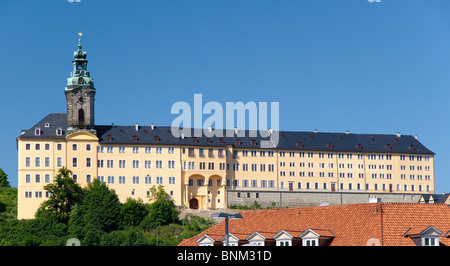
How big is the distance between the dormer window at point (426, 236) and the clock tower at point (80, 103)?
278 ft

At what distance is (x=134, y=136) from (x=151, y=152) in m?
3.36

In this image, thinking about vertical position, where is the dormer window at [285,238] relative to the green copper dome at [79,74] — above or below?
below

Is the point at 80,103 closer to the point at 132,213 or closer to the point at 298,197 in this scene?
the point at 132,213

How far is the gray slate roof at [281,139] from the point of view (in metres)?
114

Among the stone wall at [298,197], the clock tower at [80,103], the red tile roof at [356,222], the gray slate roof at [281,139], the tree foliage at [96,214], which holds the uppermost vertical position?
the clock tower at [80,103]

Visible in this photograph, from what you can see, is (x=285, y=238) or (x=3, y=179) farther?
(x=3, y=179)

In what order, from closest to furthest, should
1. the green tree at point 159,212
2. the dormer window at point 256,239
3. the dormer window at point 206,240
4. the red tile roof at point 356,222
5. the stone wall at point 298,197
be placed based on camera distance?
the red tile roof at point 356,222
the dormer window at point 256,239
the dormer window at point 206,240
the green tree at point 159,212
the stone wall at point 298,197

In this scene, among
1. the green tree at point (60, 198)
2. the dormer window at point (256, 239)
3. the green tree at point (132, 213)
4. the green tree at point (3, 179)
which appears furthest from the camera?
the green tree at point (3, 179)

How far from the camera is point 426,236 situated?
3102 centimetres

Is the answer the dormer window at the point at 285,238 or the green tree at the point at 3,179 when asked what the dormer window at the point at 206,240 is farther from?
the green tree at the point at 3,179

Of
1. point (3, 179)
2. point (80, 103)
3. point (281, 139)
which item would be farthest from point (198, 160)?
point (3, 179)

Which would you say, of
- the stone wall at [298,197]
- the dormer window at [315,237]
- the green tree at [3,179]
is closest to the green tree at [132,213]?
the stone wall at [298,197]

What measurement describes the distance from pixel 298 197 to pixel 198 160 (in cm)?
1526

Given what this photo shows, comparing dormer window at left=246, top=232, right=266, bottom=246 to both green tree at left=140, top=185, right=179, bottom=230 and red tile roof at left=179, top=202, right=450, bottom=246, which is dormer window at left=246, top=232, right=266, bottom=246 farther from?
green tree at left=140, top=185, right=179, bottom=230
